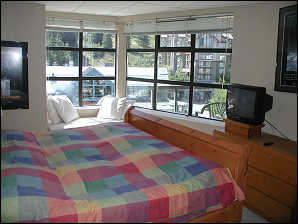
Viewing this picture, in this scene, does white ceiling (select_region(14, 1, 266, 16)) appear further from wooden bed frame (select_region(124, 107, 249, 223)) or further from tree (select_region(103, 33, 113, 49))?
tree (select_region(103, 33, 113, 49))

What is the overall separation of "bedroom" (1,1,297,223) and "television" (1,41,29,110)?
2cm

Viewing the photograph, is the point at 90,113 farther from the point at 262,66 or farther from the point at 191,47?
the point at 262,66

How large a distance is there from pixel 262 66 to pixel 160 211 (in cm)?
93

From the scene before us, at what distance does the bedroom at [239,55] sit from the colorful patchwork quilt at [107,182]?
10 centimetres

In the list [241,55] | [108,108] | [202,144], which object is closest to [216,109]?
[202,144]

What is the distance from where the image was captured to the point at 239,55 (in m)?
2.28

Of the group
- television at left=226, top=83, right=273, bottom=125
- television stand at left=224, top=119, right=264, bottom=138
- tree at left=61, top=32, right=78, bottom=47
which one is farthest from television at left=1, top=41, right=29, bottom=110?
tree at left=61, top=32, right=78, bottom=47

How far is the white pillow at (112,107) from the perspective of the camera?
3.66 meters

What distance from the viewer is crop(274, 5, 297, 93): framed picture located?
2.46 feet

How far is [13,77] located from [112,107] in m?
3.07

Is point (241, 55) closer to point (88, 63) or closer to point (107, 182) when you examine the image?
point (107, 182)

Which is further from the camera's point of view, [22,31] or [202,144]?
[202,144]

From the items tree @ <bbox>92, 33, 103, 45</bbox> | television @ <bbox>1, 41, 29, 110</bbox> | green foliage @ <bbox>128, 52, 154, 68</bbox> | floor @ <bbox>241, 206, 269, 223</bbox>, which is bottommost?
floor @ <bbox>241, 206, 269, 223</bbox>

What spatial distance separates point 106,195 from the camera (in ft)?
4.19
